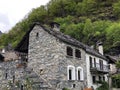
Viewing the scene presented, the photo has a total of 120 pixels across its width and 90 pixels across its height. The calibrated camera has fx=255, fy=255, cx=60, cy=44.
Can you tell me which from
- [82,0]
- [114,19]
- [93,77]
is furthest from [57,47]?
[82,0]

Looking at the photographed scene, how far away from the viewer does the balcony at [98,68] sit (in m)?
32.5

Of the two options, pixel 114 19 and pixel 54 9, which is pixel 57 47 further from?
pixel 54 9

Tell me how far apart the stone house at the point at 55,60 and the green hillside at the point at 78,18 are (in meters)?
28.1

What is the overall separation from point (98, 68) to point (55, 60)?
27.5ft

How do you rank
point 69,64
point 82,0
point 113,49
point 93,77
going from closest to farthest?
point 69,64, point 93,77, point 113,49, point 82,0

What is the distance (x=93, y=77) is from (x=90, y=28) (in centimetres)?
3032

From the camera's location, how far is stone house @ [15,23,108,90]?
2738 cm

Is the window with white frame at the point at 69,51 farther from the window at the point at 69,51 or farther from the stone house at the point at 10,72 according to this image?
the stone house at the point at 10,72

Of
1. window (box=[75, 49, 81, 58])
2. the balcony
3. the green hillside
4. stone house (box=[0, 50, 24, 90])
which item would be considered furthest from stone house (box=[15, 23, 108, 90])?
the green hillside

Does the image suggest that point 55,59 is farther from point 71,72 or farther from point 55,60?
point 71,72

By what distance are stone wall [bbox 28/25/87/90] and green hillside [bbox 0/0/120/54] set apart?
30106 mm

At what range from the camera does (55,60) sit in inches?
1089

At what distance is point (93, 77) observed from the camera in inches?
1316

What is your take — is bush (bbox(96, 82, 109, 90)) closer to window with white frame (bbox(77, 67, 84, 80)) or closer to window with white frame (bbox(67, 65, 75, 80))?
window with white frame (bbox(77, 67, 84, 80))
